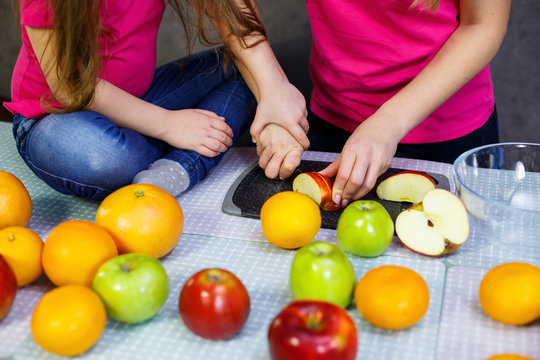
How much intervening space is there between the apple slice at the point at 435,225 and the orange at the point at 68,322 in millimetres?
455

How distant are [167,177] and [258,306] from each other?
0.39m

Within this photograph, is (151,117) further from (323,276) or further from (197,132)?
(323,276)

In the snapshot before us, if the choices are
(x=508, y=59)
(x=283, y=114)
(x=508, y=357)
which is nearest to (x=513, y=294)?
(x=508, y=357)

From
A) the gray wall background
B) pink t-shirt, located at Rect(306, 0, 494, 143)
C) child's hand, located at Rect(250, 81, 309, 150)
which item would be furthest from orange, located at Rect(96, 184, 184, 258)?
the gray wall background

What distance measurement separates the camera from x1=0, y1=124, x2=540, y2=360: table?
2.24 feet

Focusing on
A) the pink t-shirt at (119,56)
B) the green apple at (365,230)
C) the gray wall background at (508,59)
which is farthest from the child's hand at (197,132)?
the gray wall background at (508,59)

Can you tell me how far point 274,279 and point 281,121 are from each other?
17.2 inches

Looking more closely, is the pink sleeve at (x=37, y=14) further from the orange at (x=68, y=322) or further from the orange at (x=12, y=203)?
the orange at (x=68, y=322)

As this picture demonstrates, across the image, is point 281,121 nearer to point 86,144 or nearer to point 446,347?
point 86,144

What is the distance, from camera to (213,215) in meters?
1.01

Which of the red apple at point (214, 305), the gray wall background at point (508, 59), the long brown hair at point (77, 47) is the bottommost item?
the gray wall background at point (508, 59)

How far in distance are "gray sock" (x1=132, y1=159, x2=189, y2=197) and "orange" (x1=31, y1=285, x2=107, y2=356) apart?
39 centimetres

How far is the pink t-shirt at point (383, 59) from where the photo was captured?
1237 millimetres

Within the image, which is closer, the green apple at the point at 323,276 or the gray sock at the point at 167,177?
the green apple at the point at 323,276
